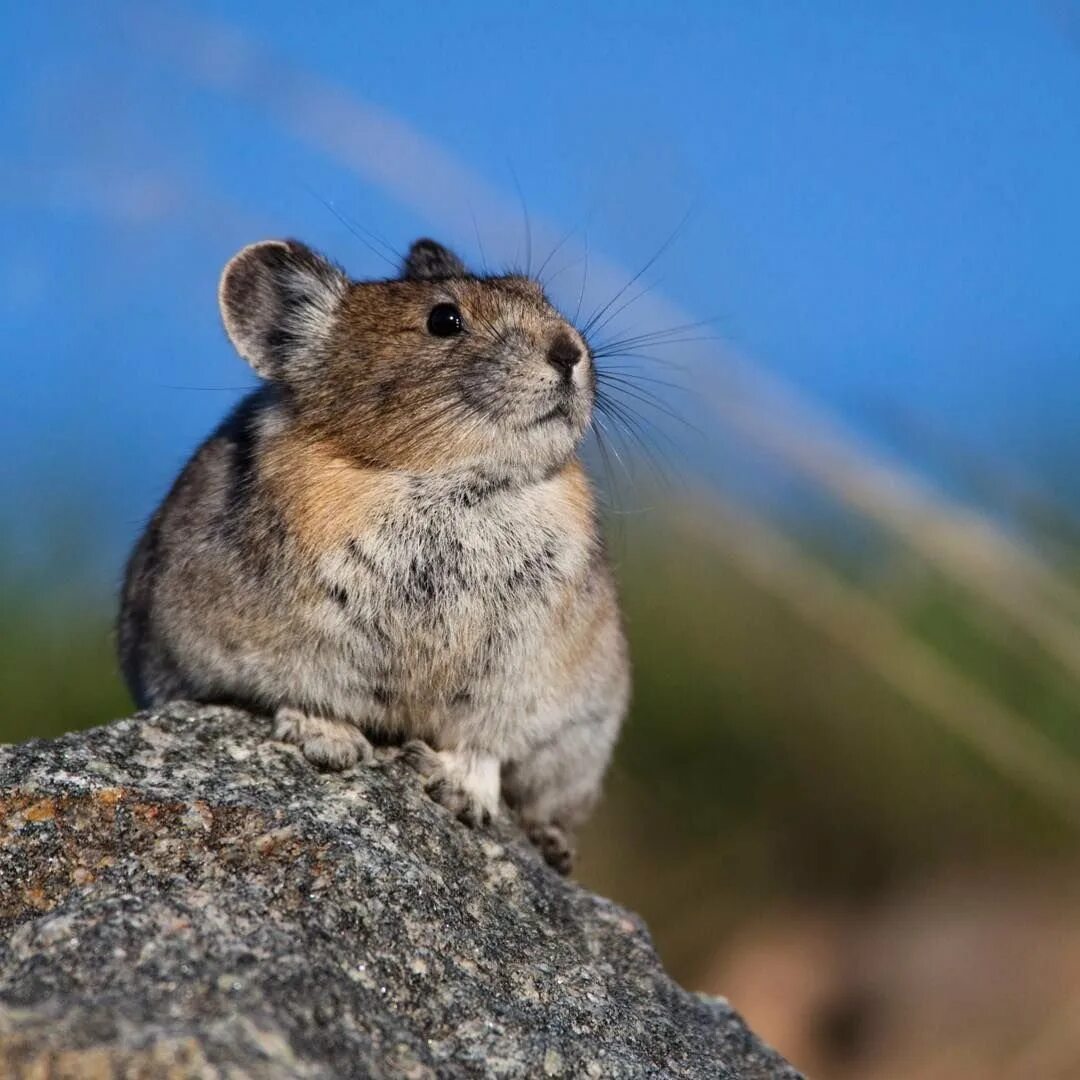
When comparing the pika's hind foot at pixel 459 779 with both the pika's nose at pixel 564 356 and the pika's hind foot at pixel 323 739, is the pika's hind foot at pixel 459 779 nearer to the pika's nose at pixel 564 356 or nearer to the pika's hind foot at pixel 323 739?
the pika's hind foot at pixel 323 739

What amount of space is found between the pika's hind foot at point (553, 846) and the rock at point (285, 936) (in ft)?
3.73

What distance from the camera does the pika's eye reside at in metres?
6.37

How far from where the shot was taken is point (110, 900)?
3998 mm

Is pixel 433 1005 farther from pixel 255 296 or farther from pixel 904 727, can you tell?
pixel 904 727

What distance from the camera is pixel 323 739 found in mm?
5684

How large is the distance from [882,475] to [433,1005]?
5238mm

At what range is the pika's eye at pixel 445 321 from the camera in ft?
20.9

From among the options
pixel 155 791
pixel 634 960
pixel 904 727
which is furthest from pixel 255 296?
pixel 904 727

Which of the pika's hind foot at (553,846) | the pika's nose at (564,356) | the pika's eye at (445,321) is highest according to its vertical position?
the pika's nose at (564,356)

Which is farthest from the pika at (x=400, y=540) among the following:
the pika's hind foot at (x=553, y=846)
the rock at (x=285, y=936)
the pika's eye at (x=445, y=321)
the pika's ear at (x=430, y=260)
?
the pika's ear at (x=430, y=260)

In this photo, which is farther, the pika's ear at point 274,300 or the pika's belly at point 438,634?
the pika's ear at point 274,300

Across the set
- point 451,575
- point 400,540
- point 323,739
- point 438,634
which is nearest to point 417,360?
point 400,540

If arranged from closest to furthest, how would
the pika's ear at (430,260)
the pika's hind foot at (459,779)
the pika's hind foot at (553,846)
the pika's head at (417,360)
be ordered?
the pika's hind foot at (459,779)
the pika's head at (417,360)
the pika's hind foot at (553,846)
the pika's ear at (430,260)

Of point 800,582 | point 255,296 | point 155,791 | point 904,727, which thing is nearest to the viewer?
point 155,791
